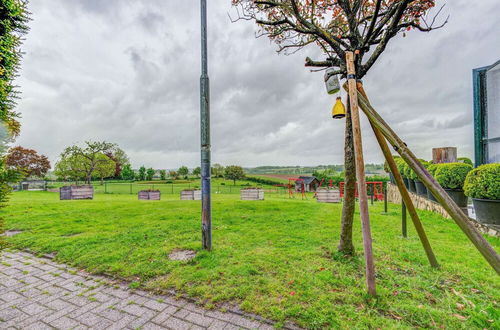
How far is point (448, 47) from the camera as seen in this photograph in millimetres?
6309

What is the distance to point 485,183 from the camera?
3.98 meters

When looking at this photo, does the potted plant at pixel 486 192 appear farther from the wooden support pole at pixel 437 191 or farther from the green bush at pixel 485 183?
the wooden support pole at pixel 437 191

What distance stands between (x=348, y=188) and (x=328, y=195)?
10.9 meters

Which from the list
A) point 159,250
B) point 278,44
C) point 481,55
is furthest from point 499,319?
point 481,55

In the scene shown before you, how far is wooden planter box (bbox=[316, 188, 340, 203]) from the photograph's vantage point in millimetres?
13180

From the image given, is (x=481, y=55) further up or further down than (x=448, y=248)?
further up

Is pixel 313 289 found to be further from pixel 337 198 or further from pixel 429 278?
pixel 337 198

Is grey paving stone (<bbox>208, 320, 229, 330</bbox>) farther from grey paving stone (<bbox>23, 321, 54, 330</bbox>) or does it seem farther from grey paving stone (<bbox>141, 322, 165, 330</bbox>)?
grey paving stone (<bbox>23, 321, 54, 330</bbox>)

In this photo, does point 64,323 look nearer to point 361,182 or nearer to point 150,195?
point 361,182

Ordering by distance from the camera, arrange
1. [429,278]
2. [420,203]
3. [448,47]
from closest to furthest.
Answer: [429,278], [448,47], [420,203]

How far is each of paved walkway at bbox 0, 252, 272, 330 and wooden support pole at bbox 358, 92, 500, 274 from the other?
1970 mm

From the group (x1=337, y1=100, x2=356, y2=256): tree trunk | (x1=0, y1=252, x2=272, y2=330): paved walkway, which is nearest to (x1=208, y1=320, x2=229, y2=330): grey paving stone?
(x1=0, y1=252, x2=272, y2=330): paved walkway

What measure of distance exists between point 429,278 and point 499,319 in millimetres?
784

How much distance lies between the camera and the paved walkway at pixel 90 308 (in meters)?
1.88
